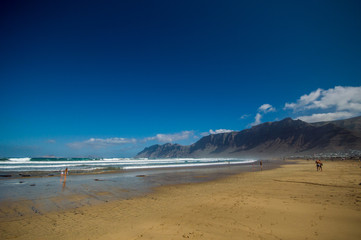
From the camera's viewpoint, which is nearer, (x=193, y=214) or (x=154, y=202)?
(x=193, y=214)

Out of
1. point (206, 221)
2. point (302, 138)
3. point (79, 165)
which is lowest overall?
point (79, 165)

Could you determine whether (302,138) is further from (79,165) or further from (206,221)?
(206,221)

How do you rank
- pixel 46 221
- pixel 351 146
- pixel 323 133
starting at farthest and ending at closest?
1. pixel 323 133
2. pixel 351 146
3. pixel 46 221

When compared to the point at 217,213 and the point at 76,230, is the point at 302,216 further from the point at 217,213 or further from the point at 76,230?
the point at 76,230

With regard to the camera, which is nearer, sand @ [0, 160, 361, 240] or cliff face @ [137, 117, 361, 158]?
sand @ [0, 160, 361, 240]

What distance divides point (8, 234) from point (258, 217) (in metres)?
9.29

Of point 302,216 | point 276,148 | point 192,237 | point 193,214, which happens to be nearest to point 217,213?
point 193,214

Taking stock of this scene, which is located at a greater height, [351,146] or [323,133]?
[323,133]

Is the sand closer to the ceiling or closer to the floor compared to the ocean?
closer to the ceiling

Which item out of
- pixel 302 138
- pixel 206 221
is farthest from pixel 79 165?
pixel 302 138

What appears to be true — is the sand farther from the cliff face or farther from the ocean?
the cliff face

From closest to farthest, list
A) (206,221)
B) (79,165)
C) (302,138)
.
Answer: (206,221) < (79,165) < (302,138)

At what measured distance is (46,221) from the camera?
7.46 m

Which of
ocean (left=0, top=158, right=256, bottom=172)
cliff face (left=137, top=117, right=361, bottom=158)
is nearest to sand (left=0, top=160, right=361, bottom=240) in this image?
ocean (left=0, top=158, right=256, bottom=172)
